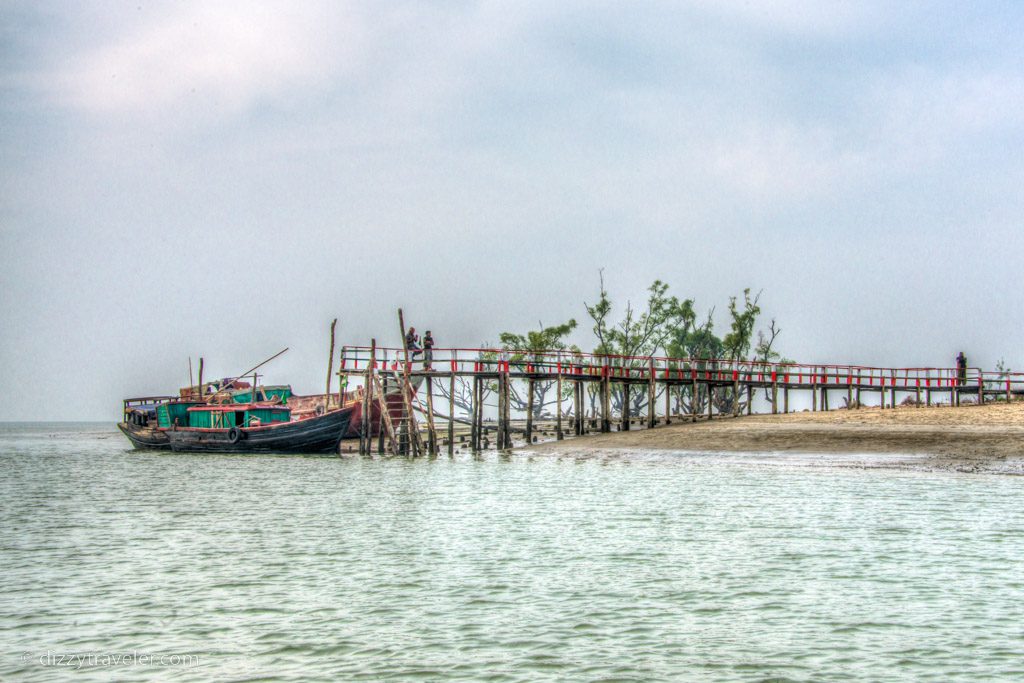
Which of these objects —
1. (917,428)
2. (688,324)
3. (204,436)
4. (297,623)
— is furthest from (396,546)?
(688,324)

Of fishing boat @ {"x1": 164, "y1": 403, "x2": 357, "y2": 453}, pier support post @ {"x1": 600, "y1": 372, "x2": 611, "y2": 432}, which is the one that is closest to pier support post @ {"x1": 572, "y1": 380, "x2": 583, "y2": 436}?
pier support post @ {"x1": 600, "y1": 372, "x2": 611, "y2": 432}

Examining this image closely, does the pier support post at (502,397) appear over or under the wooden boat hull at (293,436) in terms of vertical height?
over

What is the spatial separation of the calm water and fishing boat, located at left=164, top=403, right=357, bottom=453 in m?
15.9

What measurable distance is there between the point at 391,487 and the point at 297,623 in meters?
18.2

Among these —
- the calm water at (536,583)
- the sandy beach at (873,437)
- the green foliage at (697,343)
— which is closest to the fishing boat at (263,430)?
the sandy beach at (873,437)

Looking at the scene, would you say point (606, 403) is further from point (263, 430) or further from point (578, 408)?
point (263, 430)

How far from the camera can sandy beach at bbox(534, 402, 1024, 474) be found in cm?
3259

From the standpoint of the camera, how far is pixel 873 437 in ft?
126

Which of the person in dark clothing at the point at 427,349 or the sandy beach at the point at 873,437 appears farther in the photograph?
the person in dark clothing at the point at 427,349

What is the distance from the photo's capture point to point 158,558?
63.7ft

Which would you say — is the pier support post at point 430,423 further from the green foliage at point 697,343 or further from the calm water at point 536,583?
the green foliage at point 697,343

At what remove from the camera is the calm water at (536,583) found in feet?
40.3

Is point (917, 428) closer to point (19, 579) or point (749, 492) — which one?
point (749, 492)

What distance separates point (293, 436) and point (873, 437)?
77.1ft
